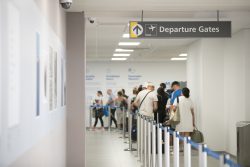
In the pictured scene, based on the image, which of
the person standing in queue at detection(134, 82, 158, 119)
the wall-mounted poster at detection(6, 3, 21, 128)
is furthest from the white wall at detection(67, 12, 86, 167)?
the wall-mounted poster at detection(6, 3, 21, 128)

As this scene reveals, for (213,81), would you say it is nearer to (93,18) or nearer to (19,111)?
(93,18)

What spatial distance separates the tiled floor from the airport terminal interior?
0.03 metres

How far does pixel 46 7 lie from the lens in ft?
13.8

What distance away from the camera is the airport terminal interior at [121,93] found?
2.70m

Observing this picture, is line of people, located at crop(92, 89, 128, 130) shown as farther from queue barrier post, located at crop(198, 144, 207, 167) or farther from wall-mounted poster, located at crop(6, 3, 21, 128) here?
wall-mounted poster, located at crop(6, 3, 21, 128)

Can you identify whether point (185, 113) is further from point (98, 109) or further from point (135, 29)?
point (98, 109)

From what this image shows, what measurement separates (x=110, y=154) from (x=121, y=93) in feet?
19.4

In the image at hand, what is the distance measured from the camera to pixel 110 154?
32.5ft

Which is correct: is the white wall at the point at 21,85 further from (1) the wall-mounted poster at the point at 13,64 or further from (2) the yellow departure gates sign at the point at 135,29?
(2) the yellow departure gates sign at the point at 135,29

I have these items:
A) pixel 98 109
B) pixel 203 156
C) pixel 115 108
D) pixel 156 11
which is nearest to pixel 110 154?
pixel 156 11

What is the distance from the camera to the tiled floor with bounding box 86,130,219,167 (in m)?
8.49

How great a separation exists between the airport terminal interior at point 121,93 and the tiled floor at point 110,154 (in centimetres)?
3

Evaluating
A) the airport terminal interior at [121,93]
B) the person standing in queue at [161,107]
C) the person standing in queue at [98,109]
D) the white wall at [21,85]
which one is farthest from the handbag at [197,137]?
the person standing in queue at [98,109]

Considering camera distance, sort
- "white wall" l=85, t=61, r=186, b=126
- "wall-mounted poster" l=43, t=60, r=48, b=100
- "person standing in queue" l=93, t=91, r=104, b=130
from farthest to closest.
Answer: "white wall" l=85, t=61, r=186, b=126 < "person standing in queue" l=93, t=91, r=104, b=130 < "wall-mounted poster" l=43, t=60, r=48, b=100
